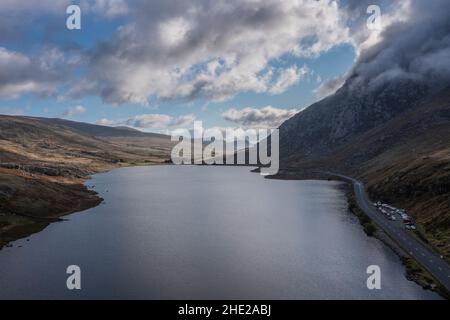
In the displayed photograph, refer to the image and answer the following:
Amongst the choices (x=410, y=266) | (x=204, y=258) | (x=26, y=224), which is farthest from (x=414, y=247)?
(x=26, y=224)

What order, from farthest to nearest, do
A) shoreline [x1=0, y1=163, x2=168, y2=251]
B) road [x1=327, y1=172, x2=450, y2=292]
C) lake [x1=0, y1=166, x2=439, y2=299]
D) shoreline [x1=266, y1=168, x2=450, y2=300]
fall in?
1. shoreline [x1=0, y1=163, x2=168, y2=251]
2. road [x1=327, y1=172, x2=450, y2=292]
3. lake [x1=0, y1=166, x2=439, y2=299]
4. shoreline [x1=266, y1=168, x2=450, y2=300]

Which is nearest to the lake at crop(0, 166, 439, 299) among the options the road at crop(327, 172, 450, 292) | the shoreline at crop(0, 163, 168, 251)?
the shoreline at crop(0, 163, 168, 251)

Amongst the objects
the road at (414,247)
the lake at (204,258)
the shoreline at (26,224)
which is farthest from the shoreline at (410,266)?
the shoreline at (26,224)

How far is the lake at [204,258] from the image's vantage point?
64.1 meters

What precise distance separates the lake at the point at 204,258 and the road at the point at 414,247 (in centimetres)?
406

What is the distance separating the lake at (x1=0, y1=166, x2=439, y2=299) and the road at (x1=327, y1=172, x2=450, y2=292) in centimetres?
406

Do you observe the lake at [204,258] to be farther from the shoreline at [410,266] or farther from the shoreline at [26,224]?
the shoreline at [26,224]

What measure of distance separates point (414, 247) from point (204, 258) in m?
43.9

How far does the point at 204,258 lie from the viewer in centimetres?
8081

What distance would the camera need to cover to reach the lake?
64.1m

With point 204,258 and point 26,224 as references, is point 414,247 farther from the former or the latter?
point 26,224

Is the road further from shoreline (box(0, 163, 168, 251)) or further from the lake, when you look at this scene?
shoreline (box(0, 163, 168, 251))

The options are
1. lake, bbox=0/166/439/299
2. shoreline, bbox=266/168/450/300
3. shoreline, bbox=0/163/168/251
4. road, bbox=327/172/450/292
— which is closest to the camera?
shoreline, bbox=266/168/450/300
